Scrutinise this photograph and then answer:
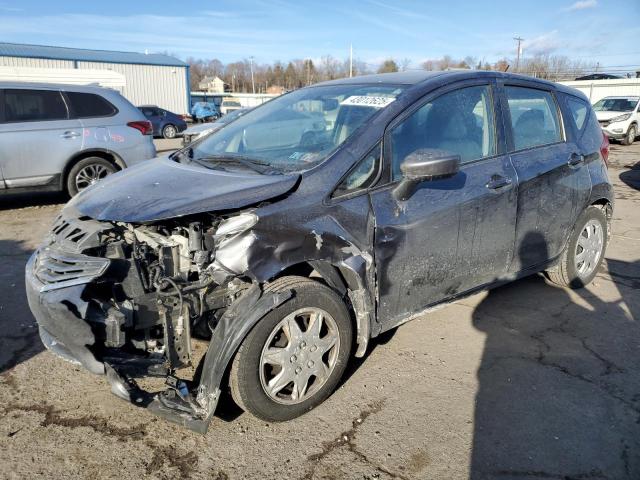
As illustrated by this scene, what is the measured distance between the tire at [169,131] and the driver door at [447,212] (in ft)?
76.6

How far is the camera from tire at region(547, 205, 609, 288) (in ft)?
14.0

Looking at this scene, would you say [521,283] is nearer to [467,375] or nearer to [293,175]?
[467,375]

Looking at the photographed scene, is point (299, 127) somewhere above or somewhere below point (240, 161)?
above

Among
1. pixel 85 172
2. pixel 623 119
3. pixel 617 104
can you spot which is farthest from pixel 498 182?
pixel 617 104

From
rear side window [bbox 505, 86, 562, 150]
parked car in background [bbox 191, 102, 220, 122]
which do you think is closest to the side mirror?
rear side window [bbox 505, 86, 562, 150]

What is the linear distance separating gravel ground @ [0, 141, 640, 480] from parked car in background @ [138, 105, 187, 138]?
72.4 ft

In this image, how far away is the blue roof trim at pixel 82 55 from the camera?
3146 cm

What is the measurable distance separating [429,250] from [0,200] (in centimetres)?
794

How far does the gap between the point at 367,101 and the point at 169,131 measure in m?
23.5

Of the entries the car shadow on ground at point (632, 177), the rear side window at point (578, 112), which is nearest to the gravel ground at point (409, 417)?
the rear side window at point (578, 112)

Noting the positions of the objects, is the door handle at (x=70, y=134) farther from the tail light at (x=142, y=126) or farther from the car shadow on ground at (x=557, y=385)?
the car shadow on ground at (x=557, y=385)

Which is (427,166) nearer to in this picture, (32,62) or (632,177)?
(632,177)

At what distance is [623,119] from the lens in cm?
1820

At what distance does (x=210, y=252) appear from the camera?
2.59m
